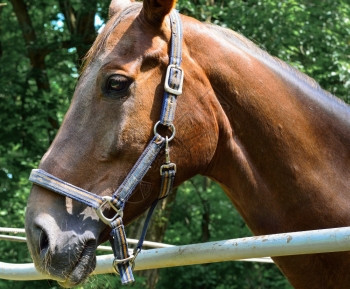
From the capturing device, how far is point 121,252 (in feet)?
9.14

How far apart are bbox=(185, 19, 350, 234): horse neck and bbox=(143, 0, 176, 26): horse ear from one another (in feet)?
0.54

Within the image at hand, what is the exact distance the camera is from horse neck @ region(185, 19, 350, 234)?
2.89 meters

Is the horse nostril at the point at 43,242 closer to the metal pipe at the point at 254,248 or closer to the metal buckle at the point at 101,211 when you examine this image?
the metal buckle at the point at 101,211

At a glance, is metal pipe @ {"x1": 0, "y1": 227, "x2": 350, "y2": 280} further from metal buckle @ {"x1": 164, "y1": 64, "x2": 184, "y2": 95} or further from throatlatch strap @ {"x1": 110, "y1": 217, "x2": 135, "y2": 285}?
metal buckle @ {"x1": 164, "y1": 64, "x2": 184, "y2": 95}

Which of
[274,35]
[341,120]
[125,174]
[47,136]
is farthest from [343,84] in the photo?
[125,174]

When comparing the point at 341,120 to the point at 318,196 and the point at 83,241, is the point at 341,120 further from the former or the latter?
A: the point at 83,241

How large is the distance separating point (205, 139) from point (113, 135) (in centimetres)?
42

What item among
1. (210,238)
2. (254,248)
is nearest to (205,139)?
(254,248)

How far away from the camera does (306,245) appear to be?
230cm


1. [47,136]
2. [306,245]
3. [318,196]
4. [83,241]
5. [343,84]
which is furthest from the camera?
[47,136]

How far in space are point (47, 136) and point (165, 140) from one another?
313 inches

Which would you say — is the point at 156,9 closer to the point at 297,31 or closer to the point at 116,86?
the point at 116,86

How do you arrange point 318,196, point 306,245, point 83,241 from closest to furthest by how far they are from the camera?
1. point 306,245
2. point 83,241
3. point 318,196

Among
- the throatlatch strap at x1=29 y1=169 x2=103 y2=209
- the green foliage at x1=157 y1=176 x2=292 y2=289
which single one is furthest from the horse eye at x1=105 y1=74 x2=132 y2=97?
the green foliage at x1=157 y1=176 x2=292 y2=289
